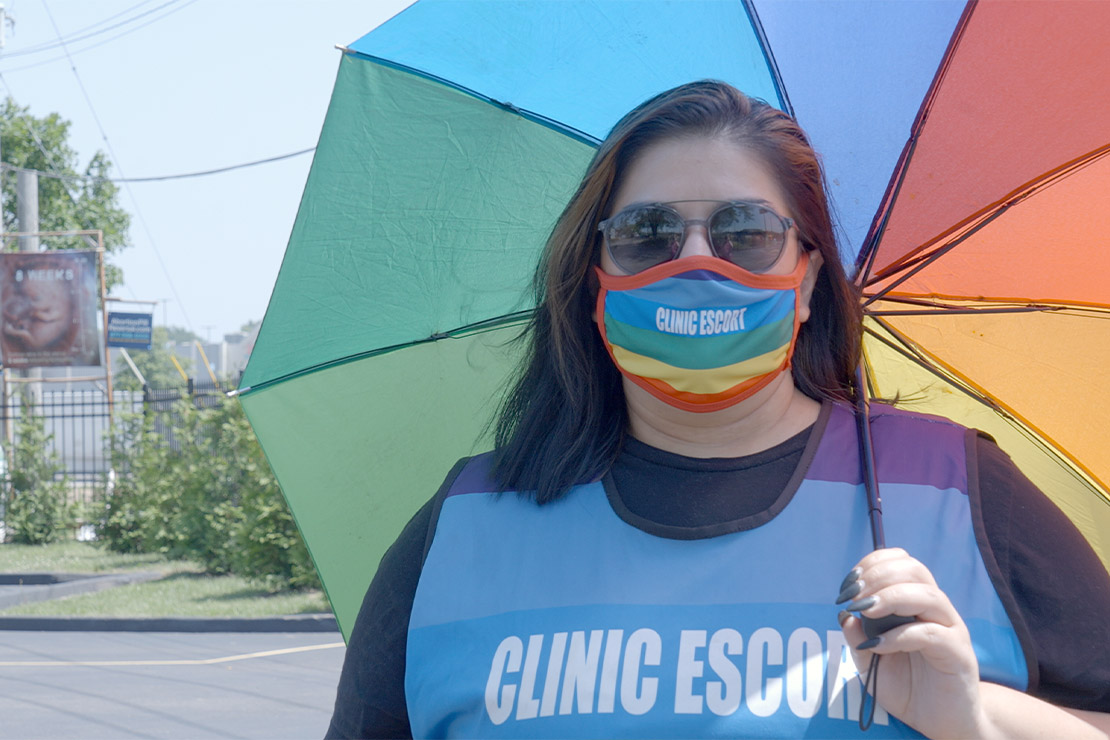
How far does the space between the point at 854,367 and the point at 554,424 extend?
0.55 meters

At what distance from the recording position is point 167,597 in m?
11.0

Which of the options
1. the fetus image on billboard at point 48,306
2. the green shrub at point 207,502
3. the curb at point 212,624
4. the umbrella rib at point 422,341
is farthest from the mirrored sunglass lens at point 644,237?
the fetus image on billboard at point 48,306

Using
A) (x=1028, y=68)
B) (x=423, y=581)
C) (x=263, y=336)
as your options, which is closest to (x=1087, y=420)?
(x=1028, y=68)

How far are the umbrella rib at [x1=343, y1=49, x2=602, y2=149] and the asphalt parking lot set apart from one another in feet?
16.1

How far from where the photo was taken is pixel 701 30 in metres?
2.28

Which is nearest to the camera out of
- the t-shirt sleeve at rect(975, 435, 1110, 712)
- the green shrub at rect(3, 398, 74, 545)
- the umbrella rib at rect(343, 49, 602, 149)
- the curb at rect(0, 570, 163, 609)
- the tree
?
the t-shirt sleeve at rect(975, 435, 1110, 712)

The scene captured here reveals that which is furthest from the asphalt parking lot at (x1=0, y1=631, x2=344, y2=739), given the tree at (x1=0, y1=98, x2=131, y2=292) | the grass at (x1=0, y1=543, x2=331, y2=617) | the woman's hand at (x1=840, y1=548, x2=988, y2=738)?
the tree at (x1=0, y1=98, x2=131, y2=292)

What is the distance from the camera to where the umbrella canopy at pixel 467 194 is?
2.19 metres

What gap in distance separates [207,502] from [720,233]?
39.3ft

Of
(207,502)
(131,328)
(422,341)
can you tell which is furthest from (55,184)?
(422,341)

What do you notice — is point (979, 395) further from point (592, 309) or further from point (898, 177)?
point (592, 309)

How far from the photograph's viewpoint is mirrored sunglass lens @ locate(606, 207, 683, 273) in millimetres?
1853

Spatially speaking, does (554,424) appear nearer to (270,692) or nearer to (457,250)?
(457,250)

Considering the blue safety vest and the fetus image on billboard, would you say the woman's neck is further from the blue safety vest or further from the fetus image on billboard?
the fetus image on billboard
